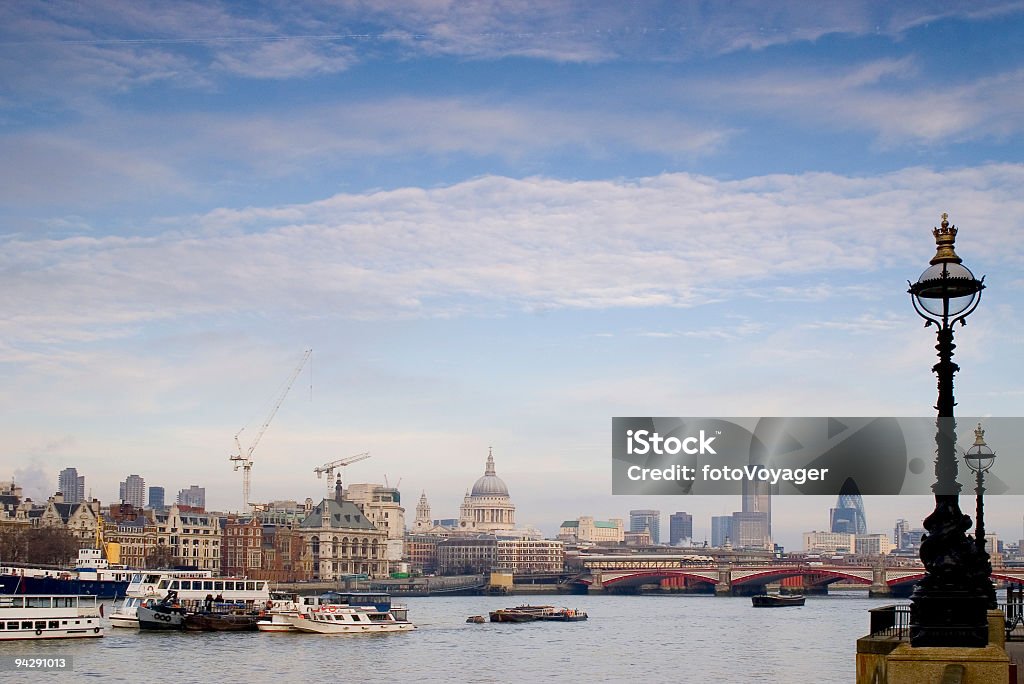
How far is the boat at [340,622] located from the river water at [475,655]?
Answer: 5.02 ft

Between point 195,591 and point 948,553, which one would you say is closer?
point 948,553

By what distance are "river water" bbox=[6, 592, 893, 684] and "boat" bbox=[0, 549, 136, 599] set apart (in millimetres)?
41443

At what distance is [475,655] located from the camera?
7194 cm

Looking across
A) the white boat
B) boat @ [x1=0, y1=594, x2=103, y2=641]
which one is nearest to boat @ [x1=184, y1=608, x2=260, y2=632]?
the white boat

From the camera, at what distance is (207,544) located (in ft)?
649

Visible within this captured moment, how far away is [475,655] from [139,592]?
36478mm

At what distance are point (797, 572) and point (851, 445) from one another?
14831cm

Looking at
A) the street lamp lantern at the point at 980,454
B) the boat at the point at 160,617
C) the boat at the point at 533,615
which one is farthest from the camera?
the boat at the point at 533,615

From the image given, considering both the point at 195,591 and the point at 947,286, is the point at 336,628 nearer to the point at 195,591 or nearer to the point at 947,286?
the point at 195,591

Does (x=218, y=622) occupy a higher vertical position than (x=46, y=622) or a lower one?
lower

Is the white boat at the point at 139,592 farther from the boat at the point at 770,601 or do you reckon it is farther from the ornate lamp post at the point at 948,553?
the ornate lamp post at the point at 948,553

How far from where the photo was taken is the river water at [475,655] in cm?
5794

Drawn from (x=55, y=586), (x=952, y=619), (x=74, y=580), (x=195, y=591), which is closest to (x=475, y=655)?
(x=195, y=591)

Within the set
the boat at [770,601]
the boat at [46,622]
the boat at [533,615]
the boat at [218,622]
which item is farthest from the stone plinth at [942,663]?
the boat at [770,601]
